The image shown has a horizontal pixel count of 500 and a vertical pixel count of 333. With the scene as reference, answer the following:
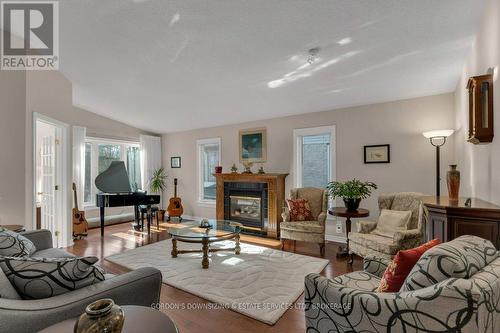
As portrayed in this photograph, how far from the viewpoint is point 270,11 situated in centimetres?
227

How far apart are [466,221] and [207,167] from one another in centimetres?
524

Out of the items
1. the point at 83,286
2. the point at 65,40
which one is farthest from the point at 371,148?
the point at 65,40

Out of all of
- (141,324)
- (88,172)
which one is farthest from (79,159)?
(141,324)

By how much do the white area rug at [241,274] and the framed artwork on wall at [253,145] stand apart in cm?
192

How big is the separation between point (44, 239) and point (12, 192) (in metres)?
1.04

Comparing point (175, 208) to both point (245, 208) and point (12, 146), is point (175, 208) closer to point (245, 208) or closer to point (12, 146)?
point (245, 208)

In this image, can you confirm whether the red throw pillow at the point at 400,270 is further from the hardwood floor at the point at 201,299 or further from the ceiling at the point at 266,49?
the ceiling at the point at 266,49

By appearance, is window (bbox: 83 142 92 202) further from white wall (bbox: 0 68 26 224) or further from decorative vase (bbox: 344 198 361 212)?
decorative vase (bbox: 344 198 361 212)

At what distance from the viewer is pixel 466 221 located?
1819 millimetres

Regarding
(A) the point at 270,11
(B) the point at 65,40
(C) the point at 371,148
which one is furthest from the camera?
(C) the point at 371,148

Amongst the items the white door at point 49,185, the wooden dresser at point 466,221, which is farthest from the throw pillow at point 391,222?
the white door at point 49,185

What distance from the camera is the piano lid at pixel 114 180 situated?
5680 millimetres

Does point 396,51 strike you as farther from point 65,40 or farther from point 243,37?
point 65,40

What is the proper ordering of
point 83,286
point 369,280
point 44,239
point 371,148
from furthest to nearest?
point 371,148 → point 44,239 → point 369,280 → point 83,286
